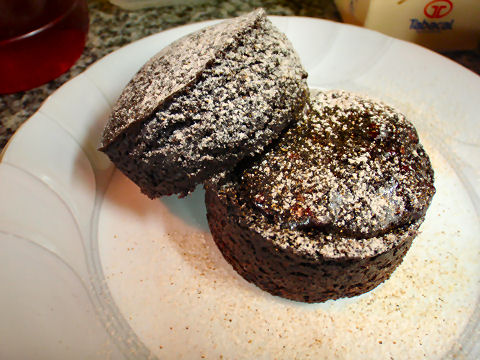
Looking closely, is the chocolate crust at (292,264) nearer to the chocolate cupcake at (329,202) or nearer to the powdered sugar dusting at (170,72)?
the chocolate cupcake at (329,202)

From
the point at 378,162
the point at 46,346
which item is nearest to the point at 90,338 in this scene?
the point at 46,346

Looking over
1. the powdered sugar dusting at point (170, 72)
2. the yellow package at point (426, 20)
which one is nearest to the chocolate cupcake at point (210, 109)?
the powdered sugar dusting at point (170, 72)

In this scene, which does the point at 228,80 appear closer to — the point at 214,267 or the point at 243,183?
the point at 243,183

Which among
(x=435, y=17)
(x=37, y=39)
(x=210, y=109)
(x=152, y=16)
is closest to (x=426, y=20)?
(x=435, y=17)

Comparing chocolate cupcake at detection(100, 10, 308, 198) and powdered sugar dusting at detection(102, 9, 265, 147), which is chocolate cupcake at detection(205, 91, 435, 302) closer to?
chocolate cupcake at detection(100, 10, 308, 198)

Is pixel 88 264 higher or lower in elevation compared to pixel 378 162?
lower

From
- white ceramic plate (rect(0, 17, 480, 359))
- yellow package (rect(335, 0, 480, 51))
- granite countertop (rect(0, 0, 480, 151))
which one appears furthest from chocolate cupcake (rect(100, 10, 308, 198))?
granite countertop (rect(0, 0, 480, 151))

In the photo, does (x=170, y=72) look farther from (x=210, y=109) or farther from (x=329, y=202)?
(x=329, y=202)
